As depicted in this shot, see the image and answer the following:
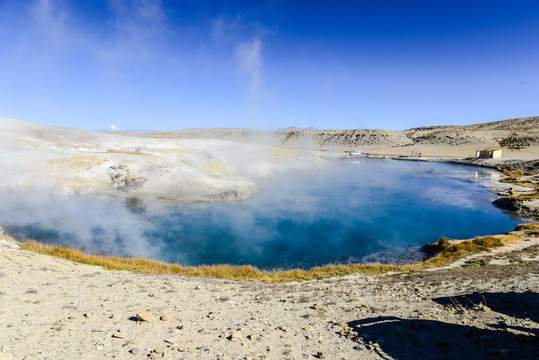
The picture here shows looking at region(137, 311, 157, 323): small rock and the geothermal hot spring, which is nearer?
region(137, 311, 157, 323): small rock

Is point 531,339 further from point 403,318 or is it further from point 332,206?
point 332,206

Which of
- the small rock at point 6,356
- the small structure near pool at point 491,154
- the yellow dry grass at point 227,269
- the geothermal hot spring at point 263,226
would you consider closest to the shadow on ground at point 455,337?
the yellow dry grass at point 227,269

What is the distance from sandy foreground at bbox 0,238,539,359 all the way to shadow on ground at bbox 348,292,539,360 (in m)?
0.02

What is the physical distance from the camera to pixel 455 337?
6.13 m

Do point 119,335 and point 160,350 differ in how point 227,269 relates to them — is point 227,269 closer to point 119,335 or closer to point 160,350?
point 119,335

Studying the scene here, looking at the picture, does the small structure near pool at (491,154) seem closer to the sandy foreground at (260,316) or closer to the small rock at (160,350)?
the sandy foreground at (260,316)

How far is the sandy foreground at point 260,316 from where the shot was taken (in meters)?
5.68

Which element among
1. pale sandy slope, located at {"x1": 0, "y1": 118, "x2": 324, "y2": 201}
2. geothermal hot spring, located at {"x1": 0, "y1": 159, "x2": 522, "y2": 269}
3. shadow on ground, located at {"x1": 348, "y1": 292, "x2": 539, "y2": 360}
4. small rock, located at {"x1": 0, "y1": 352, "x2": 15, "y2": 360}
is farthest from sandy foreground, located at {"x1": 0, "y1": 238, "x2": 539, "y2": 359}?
pale sandy slope, located at {"x1": 0, "y1": 118, "x2": 324, "y2": 201}

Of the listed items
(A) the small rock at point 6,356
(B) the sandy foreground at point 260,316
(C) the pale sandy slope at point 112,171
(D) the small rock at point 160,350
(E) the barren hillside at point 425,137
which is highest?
(E) the barren hillside at point 425,137

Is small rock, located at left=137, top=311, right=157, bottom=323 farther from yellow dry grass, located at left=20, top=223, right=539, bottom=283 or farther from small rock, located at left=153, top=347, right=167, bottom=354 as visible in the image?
yellow dry grass, located at left=20, top=223, right=539, bottom=283

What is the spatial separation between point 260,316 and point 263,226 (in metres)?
15.5

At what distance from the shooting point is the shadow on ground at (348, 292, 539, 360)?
5.41m

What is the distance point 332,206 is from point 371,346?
24800 millimetres

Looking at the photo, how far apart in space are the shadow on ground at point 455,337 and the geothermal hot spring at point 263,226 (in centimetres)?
955
